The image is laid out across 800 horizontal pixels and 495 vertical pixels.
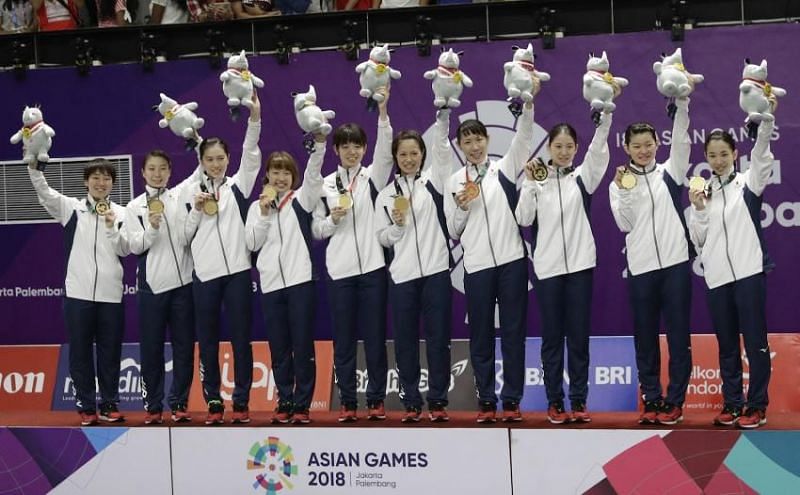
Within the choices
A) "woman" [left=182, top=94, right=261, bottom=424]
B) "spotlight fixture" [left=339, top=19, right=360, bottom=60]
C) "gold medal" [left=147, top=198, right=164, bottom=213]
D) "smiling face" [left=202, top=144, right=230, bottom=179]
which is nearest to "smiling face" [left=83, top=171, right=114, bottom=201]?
"gold medal" [left=147, top=198, right=164, bottom=213]

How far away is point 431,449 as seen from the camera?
624 cm

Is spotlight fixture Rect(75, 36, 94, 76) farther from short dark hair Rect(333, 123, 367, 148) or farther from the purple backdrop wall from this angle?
short dark hair Rect(333, 123, 367, 148)

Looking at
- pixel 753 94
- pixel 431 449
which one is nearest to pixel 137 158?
pixel 431 449

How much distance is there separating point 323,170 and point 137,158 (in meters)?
1.52

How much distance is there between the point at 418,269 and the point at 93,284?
6.52 feet

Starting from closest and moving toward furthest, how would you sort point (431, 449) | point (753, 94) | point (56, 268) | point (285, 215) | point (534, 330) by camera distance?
1. point (753, 94)
2. point (431, 449)
3. point (285, 215)
4. point (534, 330)
5. point (56, 268)

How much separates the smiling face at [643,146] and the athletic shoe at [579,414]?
1366 mm

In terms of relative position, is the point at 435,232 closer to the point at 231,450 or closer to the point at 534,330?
the point at 231,450

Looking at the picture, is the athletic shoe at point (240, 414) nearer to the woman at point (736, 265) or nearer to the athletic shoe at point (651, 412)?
the athletic shoe at point (651, 412)

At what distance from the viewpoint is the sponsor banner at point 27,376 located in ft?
28.6

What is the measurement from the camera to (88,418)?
6902 millimetres

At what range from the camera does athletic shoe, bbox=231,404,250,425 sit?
6.71 metres

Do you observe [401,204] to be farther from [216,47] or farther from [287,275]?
[216,47]

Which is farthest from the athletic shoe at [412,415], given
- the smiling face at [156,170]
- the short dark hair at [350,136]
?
the smiling face at [156,170]
